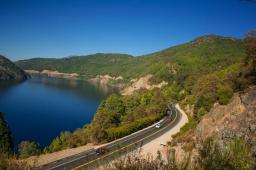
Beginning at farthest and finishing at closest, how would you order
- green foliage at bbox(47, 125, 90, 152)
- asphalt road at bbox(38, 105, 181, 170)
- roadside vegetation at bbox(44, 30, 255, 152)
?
green foliage at bbox(47, 125, 90, 152)
roadside vegetation at bbox(44, 30, 255, 152)
asphalt road at bbox(38, 105, 181, 170)

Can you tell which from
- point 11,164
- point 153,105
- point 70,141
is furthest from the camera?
point 153,105

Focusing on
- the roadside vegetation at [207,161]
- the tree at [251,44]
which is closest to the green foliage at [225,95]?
the tree at [251,44]

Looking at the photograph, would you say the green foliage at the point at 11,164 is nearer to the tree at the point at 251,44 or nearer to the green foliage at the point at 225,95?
the green foliage at the point at 225,95

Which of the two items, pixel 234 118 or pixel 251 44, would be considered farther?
pixel 251 44

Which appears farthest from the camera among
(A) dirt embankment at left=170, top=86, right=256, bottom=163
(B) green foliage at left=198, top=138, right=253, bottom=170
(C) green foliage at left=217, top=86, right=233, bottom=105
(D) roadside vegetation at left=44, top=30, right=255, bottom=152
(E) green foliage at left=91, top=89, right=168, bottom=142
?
(E) green foliage at left=91, top=89, right=168, bottom=142

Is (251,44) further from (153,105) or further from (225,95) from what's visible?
(153,105)

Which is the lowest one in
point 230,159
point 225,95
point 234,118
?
point 234,118

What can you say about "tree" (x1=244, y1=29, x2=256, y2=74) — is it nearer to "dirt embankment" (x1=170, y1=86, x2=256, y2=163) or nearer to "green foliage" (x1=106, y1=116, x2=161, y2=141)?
"dirt embankment" (x1=170, y1=86, x2=256, y2=163)

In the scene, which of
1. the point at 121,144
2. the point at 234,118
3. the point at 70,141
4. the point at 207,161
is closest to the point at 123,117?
the point at 70,141

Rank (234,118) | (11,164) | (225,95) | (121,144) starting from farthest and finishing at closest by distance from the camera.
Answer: (225,95), (234,118), (121,144), (11,164)

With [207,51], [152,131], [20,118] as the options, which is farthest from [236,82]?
[207,51]

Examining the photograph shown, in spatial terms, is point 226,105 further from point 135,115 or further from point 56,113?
point 56,113

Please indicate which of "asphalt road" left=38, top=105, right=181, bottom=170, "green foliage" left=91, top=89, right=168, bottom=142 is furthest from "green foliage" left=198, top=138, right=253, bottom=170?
"green foliage" left=91, top=89, right=168, bottom=142
